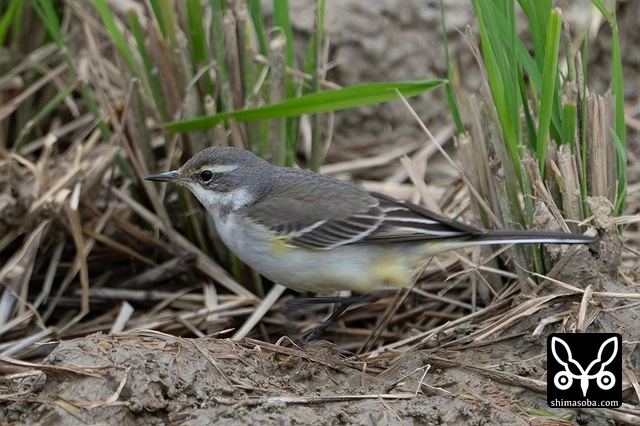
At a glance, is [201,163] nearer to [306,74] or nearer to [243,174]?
[243,174]

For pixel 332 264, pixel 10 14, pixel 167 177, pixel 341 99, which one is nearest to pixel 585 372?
pixel 332 264

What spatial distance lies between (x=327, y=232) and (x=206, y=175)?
0.85m

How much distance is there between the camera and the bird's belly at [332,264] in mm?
4945

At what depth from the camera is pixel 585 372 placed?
4.37 metres

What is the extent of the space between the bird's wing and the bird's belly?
0.19 feet

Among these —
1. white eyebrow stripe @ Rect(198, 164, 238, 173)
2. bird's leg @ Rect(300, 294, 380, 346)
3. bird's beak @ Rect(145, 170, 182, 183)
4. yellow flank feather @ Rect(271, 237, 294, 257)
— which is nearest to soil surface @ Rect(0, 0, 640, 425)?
bird's leg @ Rect(300, 294, 380, 346)

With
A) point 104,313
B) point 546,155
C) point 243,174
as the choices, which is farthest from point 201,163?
point 546,155

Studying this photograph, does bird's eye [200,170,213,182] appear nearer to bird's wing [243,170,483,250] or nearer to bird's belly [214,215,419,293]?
bird's wing [243,170,483,250]

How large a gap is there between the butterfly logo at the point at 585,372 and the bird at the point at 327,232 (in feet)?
2.27

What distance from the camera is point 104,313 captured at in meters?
6.04

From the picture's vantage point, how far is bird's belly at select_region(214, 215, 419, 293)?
195 inches

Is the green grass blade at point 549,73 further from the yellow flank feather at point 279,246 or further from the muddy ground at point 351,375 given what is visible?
the yellow flank feather at point 279,246

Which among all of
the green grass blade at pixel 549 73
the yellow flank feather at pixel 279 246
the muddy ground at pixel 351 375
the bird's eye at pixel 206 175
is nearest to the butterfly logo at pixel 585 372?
the muddy ground at pixel 351 375

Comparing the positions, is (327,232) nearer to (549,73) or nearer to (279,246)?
(279,246)
